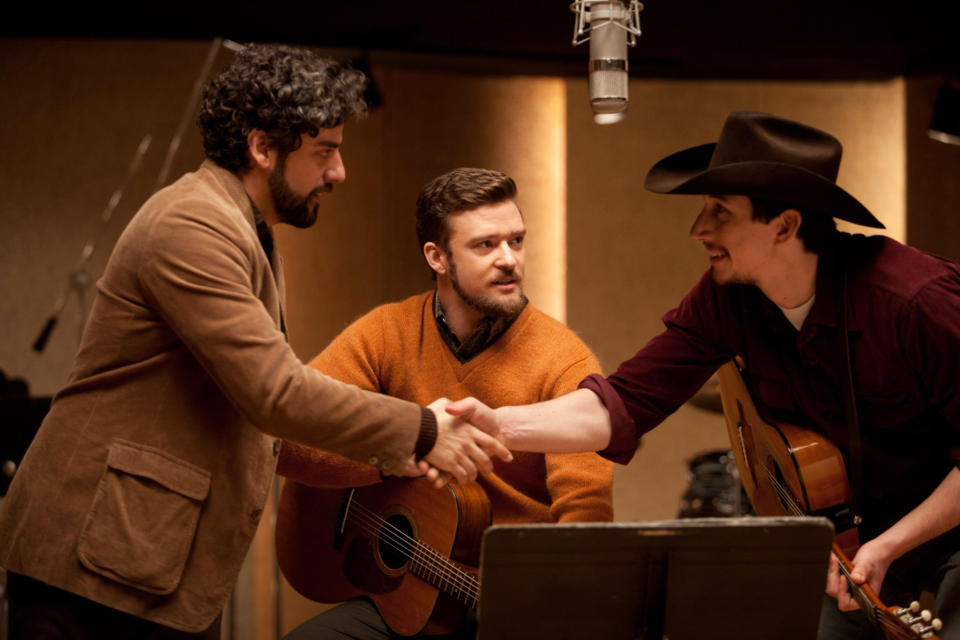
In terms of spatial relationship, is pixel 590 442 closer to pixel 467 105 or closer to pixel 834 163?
pixel 834 163

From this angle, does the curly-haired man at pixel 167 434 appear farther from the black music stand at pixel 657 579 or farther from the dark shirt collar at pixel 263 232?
the black music stand at pixel 657 579

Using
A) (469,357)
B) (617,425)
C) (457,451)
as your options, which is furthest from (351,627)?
(617,425)

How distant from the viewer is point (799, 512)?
2643 millimetres

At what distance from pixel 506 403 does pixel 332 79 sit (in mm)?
1026

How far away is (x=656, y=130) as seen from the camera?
242 inches

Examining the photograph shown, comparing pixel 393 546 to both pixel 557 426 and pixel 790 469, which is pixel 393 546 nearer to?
pixel 557 426

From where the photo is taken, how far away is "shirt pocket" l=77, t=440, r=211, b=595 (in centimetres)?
209

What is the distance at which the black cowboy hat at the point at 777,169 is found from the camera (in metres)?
2.46

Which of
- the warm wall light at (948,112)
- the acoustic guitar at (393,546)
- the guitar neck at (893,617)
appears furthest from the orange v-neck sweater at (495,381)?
the warm wall light at (948,112)

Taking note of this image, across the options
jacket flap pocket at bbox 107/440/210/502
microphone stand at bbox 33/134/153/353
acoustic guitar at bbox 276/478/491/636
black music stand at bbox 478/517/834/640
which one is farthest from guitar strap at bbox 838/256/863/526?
microphone stand at bbox 33/134/153/353

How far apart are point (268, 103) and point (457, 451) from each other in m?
0.93

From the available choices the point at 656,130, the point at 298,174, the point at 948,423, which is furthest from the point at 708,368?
the point at 656,130

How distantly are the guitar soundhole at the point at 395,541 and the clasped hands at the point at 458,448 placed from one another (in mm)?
302

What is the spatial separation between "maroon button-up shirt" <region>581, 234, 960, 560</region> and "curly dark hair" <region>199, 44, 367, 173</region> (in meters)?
1.02
